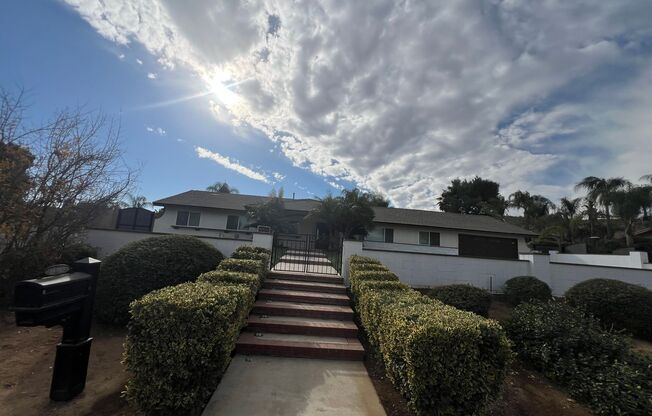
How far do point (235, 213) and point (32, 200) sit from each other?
13324mm

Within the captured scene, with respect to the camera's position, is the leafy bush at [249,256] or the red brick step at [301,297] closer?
the red brick step at [301,297]

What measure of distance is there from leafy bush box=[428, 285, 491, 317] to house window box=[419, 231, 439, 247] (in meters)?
13.2

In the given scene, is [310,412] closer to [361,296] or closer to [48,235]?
[361,296]

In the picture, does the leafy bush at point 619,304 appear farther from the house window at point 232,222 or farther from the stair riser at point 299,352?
the house window at point 232,222

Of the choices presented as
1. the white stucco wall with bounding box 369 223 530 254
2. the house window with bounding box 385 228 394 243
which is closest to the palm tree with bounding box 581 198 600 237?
the white stucco wall with bounding box 369 223 530 254

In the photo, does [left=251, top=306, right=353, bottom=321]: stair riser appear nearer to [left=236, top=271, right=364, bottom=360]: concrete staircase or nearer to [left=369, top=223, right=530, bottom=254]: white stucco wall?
[left=236, top=271, right=364, bottom=360]: concrete staircase

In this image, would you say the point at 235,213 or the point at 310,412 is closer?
the point at 310,412

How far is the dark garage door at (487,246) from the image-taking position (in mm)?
20312

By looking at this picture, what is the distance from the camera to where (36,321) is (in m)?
2.92

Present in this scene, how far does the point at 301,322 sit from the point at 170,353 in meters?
3.06

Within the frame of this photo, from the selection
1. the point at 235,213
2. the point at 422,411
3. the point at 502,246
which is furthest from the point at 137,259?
the point at 502,246

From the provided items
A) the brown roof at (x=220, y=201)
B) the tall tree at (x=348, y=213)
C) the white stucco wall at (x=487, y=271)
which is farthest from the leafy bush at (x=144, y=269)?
the brown roof at (x=220, y=201)

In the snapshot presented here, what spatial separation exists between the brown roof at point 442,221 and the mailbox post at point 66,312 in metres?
17.7

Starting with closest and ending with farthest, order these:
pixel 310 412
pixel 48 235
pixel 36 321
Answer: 1. pixel 36 321
2. pixel 310 412
3. pixel 48 235
